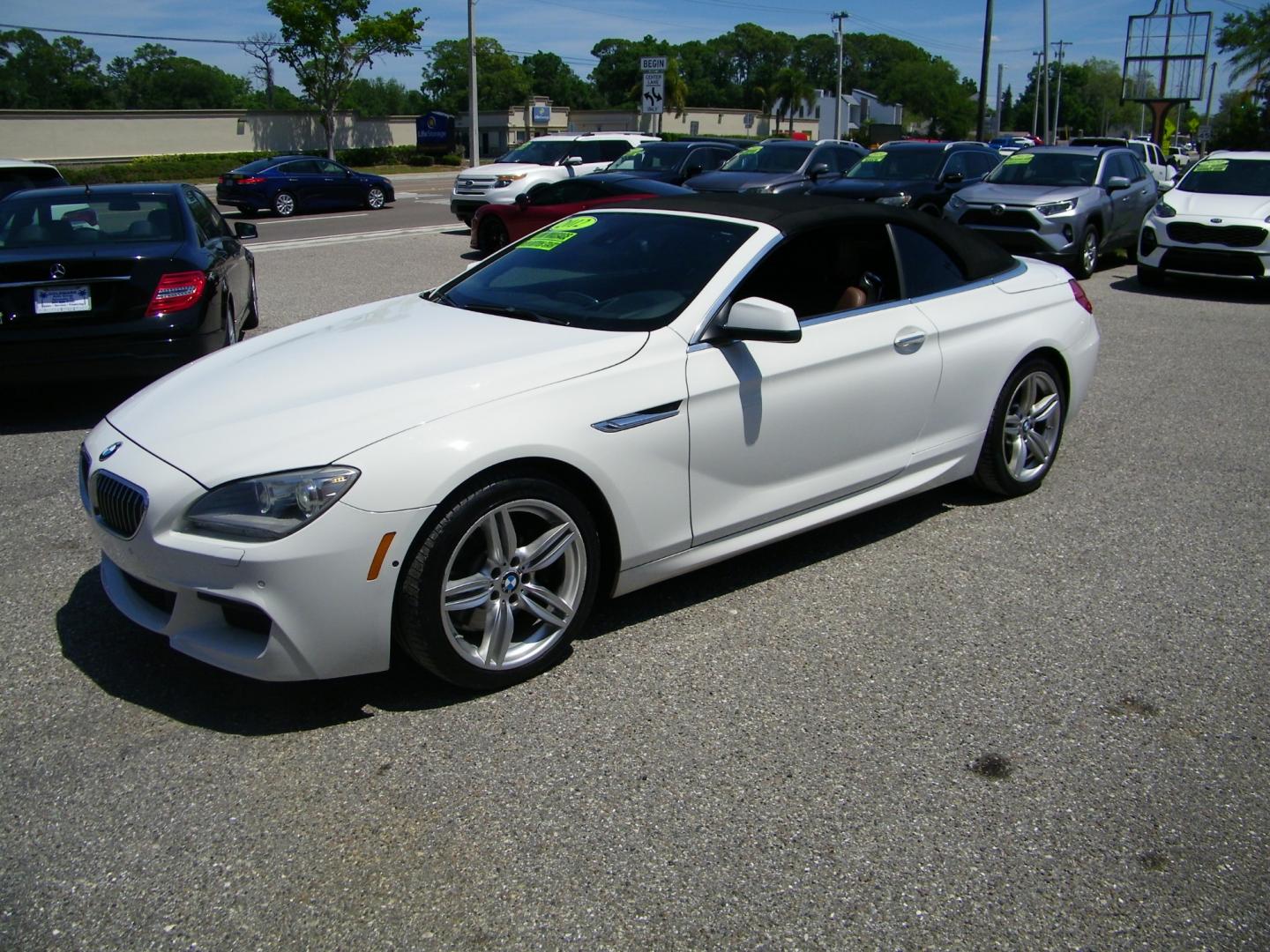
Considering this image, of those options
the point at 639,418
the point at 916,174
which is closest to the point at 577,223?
the point at 639,418

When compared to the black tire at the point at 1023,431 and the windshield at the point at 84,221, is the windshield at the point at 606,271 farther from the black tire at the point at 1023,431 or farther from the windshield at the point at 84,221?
the windshield at the point at 84,221

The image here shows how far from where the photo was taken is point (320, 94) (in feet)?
146

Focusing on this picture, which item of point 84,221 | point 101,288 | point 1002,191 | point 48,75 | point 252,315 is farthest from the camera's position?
point 48,75

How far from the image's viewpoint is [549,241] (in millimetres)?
4941

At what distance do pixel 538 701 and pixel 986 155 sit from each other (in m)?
16.9

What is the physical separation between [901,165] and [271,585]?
51.7 ft

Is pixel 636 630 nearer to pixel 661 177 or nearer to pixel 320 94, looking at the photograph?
pixel 661 177

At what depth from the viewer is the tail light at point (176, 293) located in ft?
21.6

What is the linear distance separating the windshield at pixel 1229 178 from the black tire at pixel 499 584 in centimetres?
1270

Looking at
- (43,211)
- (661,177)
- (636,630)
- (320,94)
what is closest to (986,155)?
(661,177)

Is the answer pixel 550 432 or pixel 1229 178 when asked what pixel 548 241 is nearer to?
pixel 550 432

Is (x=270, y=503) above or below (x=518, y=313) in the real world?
below

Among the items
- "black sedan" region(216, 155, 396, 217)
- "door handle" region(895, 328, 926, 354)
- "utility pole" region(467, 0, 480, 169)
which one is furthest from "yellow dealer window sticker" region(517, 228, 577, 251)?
"utility pole" region(467, 0, 480, 169)

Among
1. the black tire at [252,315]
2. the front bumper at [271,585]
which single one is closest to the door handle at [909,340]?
the front bumper at [271,585]
